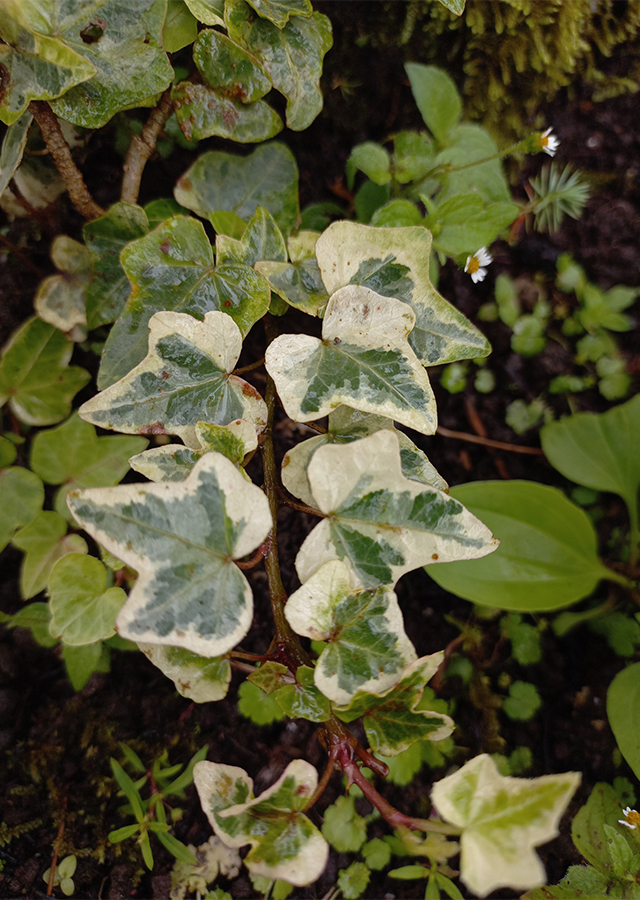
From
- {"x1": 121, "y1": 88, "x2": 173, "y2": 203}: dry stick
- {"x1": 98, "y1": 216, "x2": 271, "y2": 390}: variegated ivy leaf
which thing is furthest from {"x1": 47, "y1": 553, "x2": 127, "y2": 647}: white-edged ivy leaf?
{"x1": 121, "y1": 88, "x2": 173, "y2": 203}: dry stick

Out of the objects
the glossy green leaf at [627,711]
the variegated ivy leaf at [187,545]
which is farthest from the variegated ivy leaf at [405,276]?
the glossy green leaf at [627,711]

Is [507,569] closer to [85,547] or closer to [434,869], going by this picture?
[434,869]

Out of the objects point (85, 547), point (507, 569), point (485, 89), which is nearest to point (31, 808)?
point (85, 547)

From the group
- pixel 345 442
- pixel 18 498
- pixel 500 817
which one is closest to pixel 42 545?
pixel 18 498

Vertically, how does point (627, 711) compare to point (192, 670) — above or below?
below

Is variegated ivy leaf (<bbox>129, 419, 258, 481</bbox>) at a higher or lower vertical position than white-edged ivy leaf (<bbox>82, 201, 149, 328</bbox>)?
lower

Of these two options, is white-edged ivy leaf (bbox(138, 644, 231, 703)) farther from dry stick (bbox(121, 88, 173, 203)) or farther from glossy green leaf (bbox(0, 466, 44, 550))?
dry stick (bbox(121, 88, 173, 203))

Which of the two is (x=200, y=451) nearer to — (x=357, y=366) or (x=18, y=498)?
(x=357, y=366)
